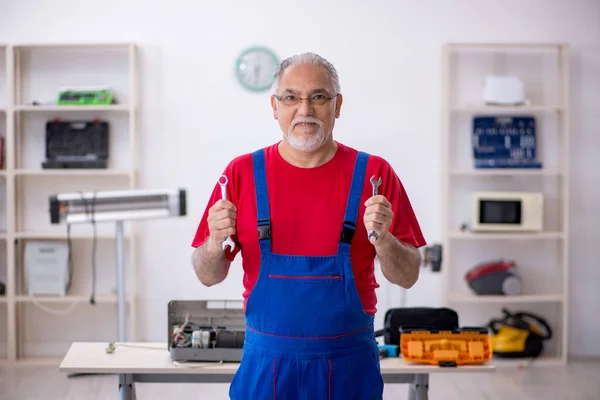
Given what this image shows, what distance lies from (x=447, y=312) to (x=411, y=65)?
261 centimetres

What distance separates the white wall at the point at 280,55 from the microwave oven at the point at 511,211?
0.33 meters

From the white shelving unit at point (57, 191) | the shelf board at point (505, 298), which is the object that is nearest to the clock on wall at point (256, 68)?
the white shelving unit at point (57, 191)

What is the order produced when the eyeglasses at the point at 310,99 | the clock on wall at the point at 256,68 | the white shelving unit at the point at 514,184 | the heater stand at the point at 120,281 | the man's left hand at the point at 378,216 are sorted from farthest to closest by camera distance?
the white shelving unit at the point at 514,184
the clock on wall at the point at 256,68
the heater stand at the point at 120,281
the eyeglasses at the point at 310,99
the man's left hand at the point at 378,216

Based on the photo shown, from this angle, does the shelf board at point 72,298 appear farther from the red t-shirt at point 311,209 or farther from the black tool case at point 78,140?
the red t-shirt at point 311,209

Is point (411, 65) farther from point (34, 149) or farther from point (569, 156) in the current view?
point (34, 149)

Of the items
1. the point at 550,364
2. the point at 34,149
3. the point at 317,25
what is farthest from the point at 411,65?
the point at 34,149

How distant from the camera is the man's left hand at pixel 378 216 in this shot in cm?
189

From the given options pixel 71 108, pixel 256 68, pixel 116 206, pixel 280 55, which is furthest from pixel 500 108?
pixel 71 108

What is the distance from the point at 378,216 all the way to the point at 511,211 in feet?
12.2

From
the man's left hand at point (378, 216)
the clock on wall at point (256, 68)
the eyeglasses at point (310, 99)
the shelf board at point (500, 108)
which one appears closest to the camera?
the man's left hand at point (378, 216)

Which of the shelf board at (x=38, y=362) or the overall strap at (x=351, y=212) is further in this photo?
the shelf board at (x=38, y=362)

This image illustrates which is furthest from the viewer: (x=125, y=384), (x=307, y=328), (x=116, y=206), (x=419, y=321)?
(x=116, y=206)

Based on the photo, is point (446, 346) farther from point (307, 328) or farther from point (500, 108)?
point (500, 108)

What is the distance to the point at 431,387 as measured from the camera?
189 inches
